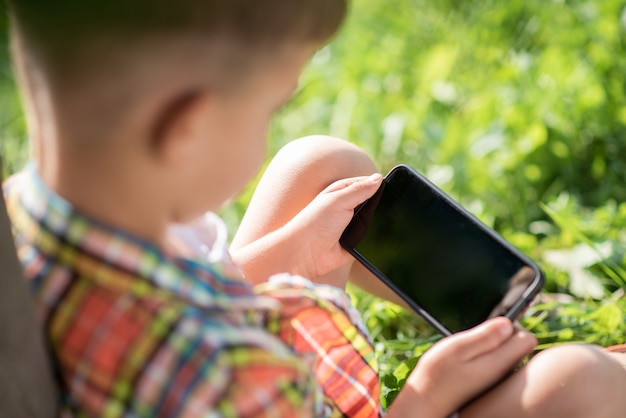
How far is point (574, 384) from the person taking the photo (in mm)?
1116

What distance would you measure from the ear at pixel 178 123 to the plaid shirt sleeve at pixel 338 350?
1.01 feet

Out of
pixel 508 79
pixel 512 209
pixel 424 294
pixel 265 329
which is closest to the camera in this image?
pixel 265 329

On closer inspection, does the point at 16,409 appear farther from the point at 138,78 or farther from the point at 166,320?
the point at 138,78

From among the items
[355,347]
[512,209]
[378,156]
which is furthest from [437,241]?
[378,156]

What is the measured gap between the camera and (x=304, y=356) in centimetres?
107

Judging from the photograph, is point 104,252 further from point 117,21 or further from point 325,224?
point 325,224

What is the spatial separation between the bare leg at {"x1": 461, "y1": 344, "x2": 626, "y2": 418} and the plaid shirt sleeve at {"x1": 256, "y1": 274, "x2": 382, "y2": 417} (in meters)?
0.14

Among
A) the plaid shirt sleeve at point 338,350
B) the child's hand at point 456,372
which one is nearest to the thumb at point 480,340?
the child's hand at point 456,372

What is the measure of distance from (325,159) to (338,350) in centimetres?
36

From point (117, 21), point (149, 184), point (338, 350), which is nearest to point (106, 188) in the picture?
point (149, 184)

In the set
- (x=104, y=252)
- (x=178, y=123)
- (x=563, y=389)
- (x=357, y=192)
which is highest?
(x=178, y=123)

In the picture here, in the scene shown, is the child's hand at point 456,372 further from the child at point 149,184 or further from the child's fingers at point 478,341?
the child at point 149,184

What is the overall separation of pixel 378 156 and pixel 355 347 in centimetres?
135

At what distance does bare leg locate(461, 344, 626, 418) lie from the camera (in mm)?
1117
